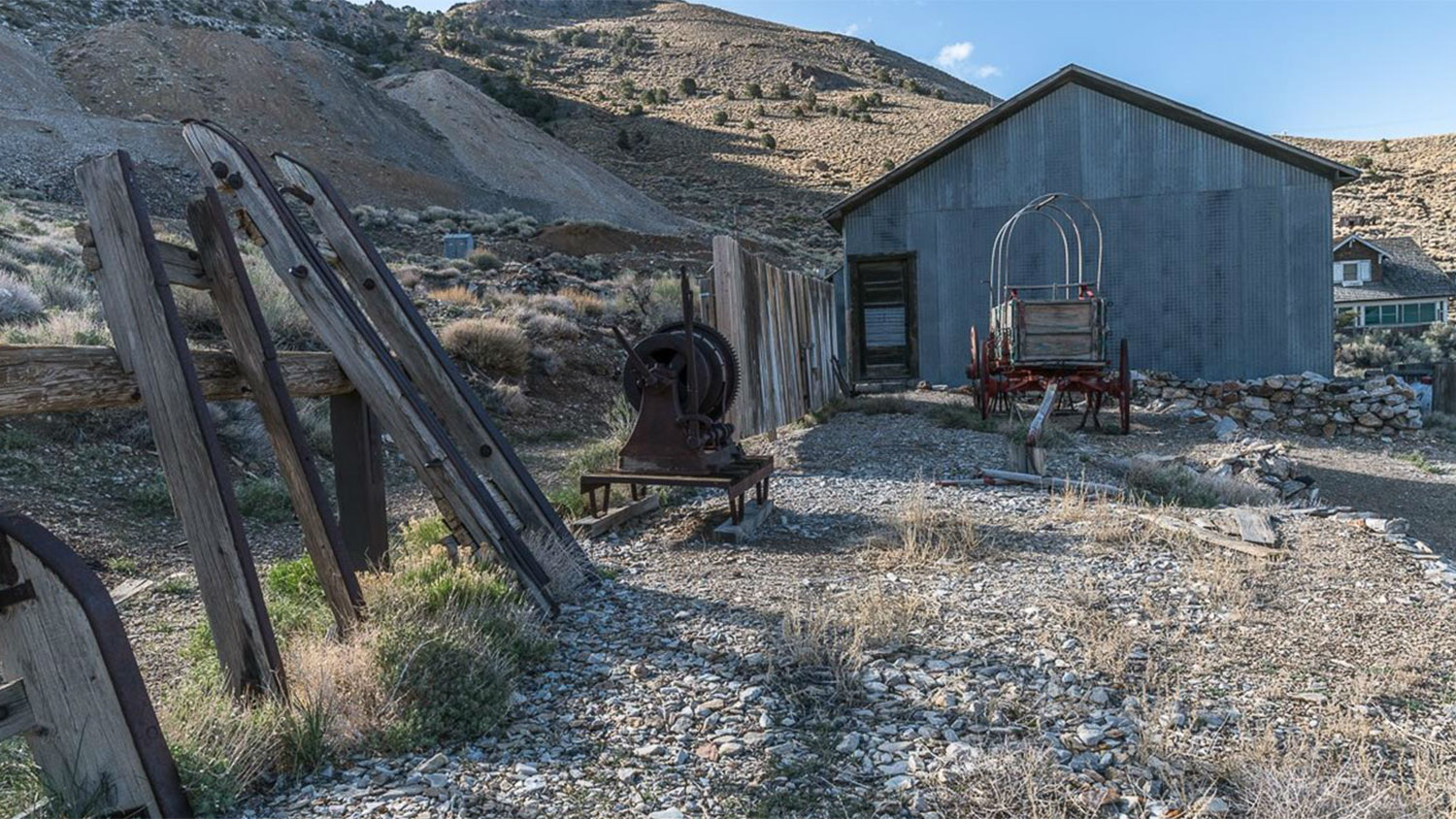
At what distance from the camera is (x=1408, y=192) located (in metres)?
50.7

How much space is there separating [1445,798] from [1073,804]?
1159 millimetres

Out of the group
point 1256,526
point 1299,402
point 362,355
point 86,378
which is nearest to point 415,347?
point 362,355

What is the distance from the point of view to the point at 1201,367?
55.2ft

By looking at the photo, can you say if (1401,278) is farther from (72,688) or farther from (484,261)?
(72,688)

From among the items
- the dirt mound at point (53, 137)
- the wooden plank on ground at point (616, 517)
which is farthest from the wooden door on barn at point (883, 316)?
the dirt mound at point (53, 137)

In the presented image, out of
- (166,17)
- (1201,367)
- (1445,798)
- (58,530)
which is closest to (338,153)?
(166,17)

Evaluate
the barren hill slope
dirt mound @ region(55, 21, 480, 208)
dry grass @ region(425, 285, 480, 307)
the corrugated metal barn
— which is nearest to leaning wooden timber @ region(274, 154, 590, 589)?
dry grass @ region(425, 285, 480, 307)

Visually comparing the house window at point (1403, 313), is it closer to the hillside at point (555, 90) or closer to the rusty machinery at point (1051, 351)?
the hillside at point (555, 90)

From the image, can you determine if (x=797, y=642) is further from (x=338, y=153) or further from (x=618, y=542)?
(x=338, y=153)

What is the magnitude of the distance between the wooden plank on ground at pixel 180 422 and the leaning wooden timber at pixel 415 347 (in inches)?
73.6

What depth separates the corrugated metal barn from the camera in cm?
1631

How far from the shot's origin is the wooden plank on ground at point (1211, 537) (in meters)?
6.13

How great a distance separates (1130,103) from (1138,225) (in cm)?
205

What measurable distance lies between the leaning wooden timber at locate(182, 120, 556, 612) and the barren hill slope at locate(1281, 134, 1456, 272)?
5024cm
